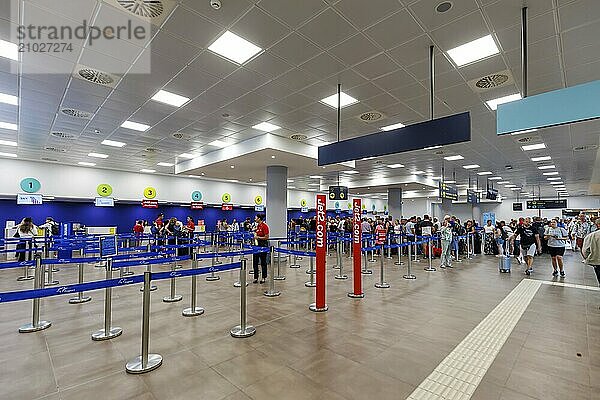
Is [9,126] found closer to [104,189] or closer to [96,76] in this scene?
[96,76]

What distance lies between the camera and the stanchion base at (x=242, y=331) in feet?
13.5

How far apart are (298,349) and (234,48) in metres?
4.30

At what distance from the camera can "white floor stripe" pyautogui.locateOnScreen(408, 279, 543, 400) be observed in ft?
9.24

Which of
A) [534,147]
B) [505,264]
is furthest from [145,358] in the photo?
[534,147]

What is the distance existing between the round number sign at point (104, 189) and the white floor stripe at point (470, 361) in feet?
55.3

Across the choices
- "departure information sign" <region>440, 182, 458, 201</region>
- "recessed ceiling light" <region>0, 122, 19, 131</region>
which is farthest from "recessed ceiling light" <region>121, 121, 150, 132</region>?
"departure information sign" <region>440, 182, 458, 201</region>

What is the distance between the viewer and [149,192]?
672 inches

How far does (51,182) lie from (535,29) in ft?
57.9


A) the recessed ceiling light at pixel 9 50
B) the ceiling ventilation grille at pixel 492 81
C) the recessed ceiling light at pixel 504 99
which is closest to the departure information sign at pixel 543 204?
the recessed ceiling light at pixel 504 99

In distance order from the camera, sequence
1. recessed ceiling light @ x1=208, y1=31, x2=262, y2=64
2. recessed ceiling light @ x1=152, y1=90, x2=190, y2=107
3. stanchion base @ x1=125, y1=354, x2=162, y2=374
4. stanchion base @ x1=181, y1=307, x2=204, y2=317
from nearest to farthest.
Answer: stanchion base @ x1=125, y1=354, x2=162, y2=374 → recessed ceiling light @ x1=208, y1=31, x2=262, y2=64 → stanchion base @ x1=181, y1=307, x2=204, y2=317 → recessed ceiling light @ x1=152, y1=90, x2=190, y2=107

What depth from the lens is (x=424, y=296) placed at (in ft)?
20.8

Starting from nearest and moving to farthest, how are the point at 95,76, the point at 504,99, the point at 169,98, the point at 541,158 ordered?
the point at 95,76, the point at 504,99, the point at 169,98, the point at 541,158

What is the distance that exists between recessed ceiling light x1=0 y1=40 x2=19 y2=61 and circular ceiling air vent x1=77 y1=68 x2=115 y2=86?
2.66ft

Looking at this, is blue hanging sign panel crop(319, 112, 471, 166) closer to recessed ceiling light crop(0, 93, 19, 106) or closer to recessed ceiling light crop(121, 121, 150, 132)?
recessed ceiling light crop(121, 121, 150, 132)
